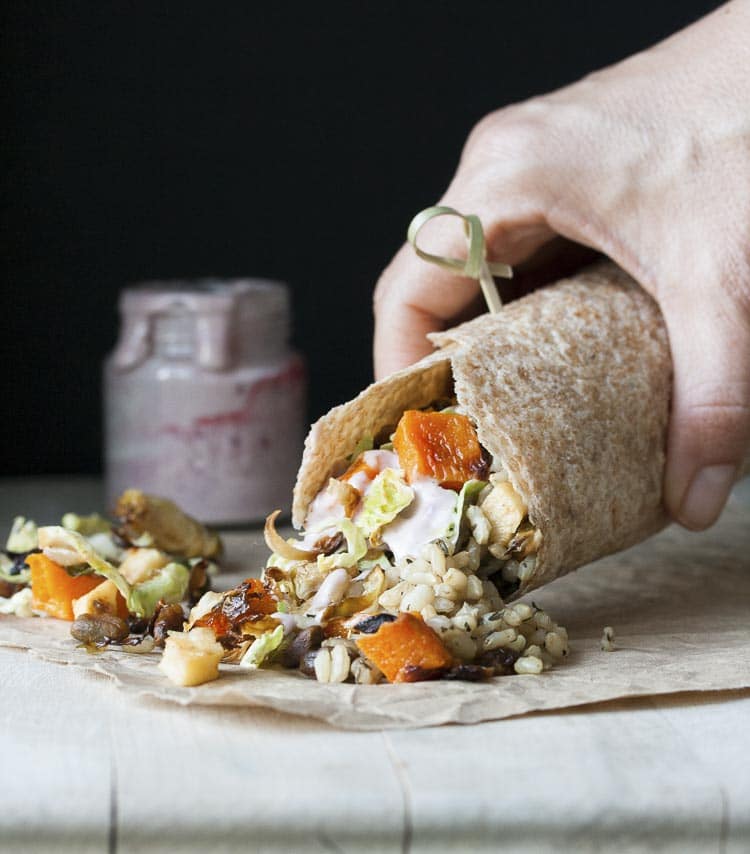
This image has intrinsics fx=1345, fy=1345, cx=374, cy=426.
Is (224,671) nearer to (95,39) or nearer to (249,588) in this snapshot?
(249,588)

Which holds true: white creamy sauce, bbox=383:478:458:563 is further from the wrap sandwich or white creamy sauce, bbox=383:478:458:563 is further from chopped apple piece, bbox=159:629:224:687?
chopped apple piece, bbox=159:629:224:687

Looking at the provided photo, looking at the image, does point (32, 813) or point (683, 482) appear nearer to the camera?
A: point (32, 813)

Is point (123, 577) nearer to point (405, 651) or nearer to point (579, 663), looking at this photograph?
→ point (405, 651)

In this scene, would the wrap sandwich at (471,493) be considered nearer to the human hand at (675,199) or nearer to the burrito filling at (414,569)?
the burrito filling at (414,569)

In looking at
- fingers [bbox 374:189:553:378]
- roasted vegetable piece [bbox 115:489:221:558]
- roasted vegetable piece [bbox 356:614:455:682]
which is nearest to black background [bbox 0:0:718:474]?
fingers [bbox 374:189:553:378]

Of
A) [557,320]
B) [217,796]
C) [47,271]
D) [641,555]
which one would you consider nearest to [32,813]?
[217,796]

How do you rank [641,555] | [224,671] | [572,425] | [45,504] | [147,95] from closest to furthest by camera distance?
1. [224,671]
2. [572,425]
3. [641,555]
4. [45,504]
5. [147,95]

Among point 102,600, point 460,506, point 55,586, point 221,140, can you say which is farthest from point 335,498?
point 221,140
